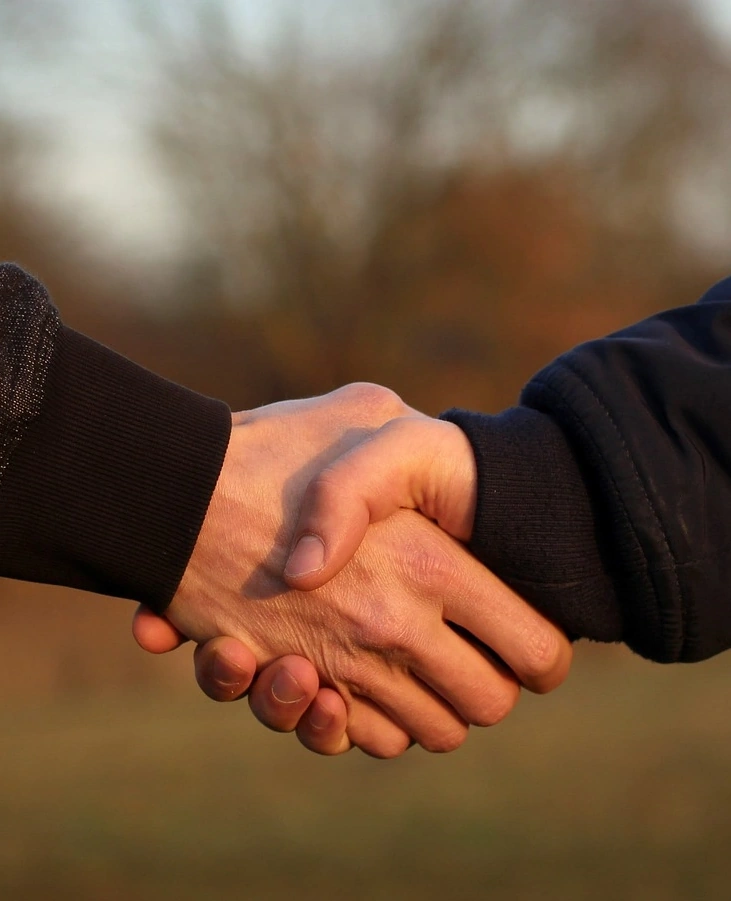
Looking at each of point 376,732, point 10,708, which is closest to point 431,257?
point 10,708

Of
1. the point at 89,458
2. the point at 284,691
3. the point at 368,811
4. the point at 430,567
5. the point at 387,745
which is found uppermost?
the point at 89,458

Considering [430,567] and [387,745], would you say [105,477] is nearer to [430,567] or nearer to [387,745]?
[430,567]

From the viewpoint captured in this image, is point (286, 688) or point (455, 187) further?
point (455, 187)

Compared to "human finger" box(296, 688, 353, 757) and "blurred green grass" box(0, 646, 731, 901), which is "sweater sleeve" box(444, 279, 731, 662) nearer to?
"human finger" box(296, 688, 353, 757)

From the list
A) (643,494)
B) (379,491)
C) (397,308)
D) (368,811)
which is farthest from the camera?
(397,308)

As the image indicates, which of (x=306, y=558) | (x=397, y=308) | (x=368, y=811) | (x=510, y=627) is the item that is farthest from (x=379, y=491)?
(x=397, y=308)

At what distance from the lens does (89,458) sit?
125cm

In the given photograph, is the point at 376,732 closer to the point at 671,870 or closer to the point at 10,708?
the point at 671,870

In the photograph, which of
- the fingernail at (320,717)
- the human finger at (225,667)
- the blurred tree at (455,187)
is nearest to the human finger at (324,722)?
the fingernail at (320,717)

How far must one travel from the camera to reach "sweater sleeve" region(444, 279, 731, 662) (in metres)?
1.22

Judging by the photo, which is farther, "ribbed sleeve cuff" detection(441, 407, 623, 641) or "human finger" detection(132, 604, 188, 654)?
"human finger" detection(132, 604, 188, 654)

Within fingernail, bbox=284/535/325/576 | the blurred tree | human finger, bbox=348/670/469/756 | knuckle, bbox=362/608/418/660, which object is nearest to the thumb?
fingernail, bbox=284/535/325/576

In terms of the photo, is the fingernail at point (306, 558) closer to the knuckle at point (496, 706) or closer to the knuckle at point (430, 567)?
the knuckle at point (430, 567)

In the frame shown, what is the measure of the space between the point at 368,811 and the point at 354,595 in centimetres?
320
